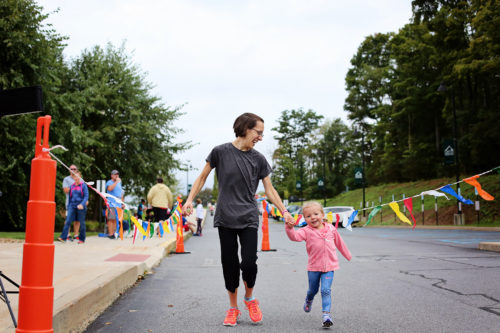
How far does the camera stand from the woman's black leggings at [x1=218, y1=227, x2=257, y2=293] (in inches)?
179

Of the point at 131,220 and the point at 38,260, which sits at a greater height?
the point at 131,220

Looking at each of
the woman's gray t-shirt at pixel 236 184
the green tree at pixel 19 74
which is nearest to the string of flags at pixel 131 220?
the woman's gray t-shirt at pixel 236 184

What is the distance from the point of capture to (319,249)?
4520 mm

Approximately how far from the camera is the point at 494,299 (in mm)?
5555

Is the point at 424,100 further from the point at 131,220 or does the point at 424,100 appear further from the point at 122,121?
the point at 131,220

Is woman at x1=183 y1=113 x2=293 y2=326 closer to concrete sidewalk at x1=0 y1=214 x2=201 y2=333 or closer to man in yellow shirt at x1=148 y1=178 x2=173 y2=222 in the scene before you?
concrete sidewalk at x1=0 y1=214 x2=201 y2=333

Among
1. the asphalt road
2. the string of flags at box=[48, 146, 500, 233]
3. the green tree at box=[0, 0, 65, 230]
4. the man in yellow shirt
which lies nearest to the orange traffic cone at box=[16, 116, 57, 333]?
the string of flags at box=[48, 146, 500, 233]

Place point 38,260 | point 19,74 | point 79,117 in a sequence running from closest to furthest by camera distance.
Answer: point 38,260
point 19,74
point 79,117

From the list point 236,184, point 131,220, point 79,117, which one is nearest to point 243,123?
point 236,184

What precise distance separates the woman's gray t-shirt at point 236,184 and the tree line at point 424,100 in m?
23.1

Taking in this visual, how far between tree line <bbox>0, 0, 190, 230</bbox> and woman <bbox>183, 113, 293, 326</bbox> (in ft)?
45.6

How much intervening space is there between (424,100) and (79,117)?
33031 mm

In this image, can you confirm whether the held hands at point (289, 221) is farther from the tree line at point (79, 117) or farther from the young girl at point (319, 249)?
the tree line at point (79, 117)

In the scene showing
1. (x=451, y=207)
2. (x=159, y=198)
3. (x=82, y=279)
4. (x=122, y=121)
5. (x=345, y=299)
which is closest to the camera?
(x=345, y=299)
